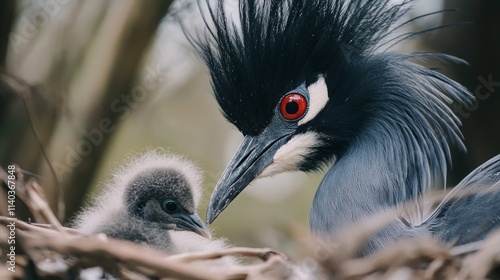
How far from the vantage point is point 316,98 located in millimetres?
3818

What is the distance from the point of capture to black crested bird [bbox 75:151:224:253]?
11.5ft

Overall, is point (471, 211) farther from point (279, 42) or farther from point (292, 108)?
point (279, 42)

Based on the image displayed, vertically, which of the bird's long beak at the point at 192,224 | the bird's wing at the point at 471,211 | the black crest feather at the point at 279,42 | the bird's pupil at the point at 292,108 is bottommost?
the bird's long beak at the point at 192,224

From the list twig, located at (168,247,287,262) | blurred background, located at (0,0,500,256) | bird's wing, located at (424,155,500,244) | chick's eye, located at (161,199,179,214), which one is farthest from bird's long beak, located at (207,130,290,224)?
twig, located at (168,247,287,262)

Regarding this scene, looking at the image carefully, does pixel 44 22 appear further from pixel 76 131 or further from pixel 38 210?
pixel 38 210

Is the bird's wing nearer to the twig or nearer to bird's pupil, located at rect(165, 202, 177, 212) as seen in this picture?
the twig

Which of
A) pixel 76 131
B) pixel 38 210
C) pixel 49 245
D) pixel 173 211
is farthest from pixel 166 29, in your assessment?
pixel 49 245

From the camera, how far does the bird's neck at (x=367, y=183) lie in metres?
3.47

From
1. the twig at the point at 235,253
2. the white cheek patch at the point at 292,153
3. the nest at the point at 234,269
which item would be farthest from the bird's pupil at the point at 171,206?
the nest at the point at 234,269

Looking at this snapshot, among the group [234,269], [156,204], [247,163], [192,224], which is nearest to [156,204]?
[156,204]

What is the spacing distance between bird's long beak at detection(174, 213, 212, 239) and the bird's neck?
560 mm

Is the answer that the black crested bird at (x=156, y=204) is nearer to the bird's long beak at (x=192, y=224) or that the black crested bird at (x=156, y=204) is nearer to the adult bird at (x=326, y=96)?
the bird's long beak at (x=192, y=224)

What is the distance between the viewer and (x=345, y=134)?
3.88 meters

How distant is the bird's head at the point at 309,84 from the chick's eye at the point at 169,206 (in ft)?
0.74
